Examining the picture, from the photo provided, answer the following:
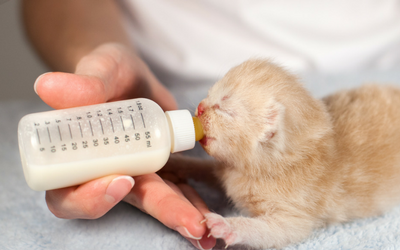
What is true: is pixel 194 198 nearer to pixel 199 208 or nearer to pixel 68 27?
pixel 199 208

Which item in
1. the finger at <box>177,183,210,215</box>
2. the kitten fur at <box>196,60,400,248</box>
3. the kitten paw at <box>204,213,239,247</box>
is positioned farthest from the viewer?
the finger at <box>177,183,210,215</box>

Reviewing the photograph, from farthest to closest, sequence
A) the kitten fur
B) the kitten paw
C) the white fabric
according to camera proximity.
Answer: the white fabric < the kitten fur < the kitten paw

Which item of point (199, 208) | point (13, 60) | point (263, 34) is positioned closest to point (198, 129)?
point (199, 208)

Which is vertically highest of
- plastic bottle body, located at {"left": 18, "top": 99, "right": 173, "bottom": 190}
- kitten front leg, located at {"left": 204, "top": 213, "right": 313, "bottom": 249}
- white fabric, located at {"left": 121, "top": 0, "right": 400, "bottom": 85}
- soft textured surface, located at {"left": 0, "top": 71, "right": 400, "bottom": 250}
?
white fabric, located at {"left": 121, "top": 0, "right": 400, "bottom": 85}

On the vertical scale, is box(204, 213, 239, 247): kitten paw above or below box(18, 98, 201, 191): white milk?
below

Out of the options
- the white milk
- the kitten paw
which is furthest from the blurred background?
the kitten paw

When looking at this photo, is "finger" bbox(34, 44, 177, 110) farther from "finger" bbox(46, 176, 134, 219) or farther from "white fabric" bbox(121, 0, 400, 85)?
"white fabric" bbox(121, 0, 400, 85)

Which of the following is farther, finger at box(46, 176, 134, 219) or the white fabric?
the white fabric

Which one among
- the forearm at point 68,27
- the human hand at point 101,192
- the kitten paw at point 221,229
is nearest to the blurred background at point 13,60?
the forearm at point 68,27
